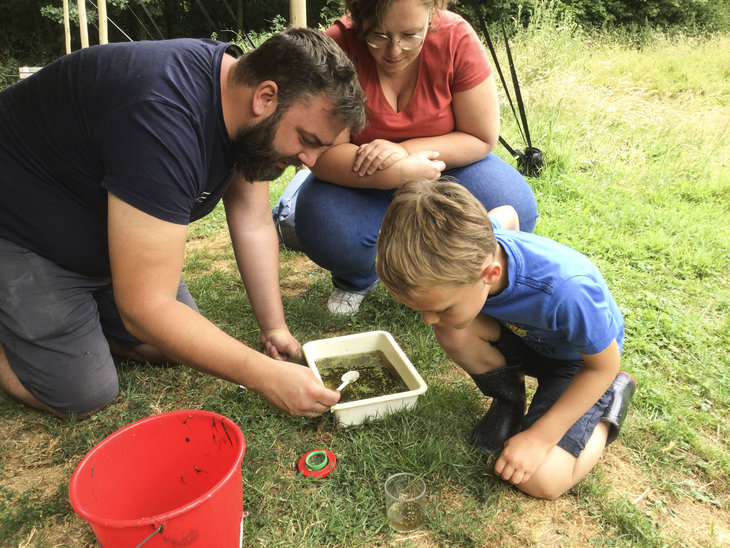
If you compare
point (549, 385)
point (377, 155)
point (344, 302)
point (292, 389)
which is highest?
point (377, 155)

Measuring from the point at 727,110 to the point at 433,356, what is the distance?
19.7 ft

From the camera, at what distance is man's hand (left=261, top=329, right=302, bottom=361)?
213 cm

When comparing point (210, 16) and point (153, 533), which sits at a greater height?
point (210, 16)

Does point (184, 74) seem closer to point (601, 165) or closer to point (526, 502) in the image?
point (526, 502)

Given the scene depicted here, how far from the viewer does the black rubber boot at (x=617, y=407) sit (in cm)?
166

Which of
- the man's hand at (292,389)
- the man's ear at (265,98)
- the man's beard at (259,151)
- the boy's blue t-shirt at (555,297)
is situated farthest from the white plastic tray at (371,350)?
the man's ear at (265,98)

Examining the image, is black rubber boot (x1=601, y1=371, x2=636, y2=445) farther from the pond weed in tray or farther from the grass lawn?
the pond weed in tray

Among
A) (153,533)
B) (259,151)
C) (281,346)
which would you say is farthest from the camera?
(281,346)

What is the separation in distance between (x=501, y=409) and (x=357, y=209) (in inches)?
43.6

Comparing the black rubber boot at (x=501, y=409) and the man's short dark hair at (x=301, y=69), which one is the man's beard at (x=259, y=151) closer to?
the man's short dark hair at (x=301, y=69)

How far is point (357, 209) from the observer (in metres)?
2.45

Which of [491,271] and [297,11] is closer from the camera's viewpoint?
[491,271]

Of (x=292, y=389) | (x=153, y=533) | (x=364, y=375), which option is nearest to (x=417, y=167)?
(x=364, y=375)

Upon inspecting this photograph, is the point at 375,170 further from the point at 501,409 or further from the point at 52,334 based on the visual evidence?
the point at 52,334
